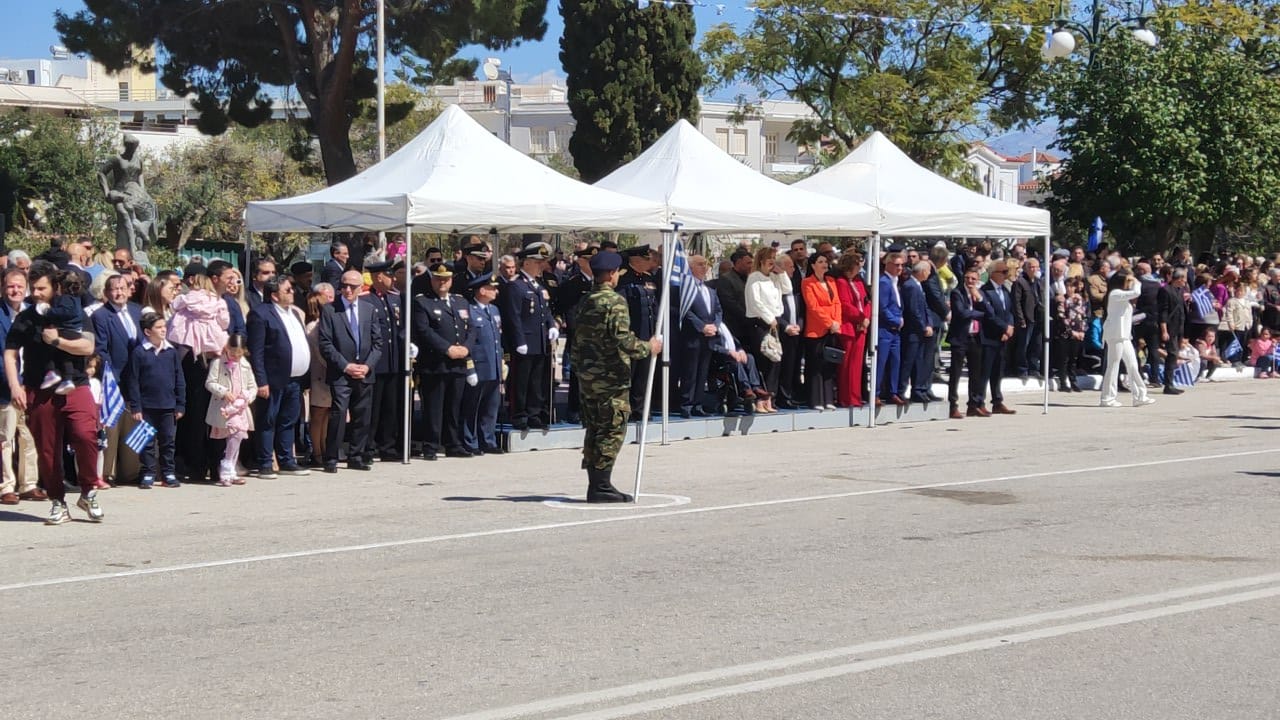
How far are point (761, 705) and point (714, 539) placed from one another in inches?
160

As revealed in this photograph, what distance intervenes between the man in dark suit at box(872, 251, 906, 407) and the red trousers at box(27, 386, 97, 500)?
10.1m

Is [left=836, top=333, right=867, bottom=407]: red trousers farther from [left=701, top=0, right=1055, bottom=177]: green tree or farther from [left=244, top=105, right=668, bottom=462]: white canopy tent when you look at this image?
[left=701, top=0, right=1055, bottom=177]: green tree

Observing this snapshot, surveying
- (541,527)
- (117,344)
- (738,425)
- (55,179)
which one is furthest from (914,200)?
(55,179)

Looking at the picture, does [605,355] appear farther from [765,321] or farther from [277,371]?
[765,321]

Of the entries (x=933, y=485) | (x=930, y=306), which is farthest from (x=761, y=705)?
(x=930, y=306)

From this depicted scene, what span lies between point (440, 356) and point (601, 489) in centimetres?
342

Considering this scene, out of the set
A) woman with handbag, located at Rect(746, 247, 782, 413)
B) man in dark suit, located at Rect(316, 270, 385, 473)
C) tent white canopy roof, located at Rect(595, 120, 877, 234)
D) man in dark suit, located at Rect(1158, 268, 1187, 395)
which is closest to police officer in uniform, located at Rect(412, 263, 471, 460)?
man in dark suit, located at Rect(316, 270, 385, 473)

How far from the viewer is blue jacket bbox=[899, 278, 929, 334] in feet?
61.5

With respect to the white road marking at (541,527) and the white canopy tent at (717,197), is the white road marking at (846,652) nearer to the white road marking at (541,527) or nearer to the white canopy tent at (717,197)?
the white road marking at (541,527)

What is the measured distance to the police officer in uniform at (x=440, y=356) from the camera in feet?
49.0

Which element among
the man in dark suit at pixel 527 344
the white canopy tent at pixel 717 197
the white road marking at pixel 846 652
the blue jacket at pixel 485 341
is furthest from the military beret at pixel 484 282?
the white road marking at pixel 846 652

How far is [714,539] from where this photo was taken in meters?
10.5

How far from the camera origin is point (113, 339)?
1273 centimetres

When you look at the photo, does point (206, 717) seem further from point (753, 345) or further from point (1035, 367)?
point (1035, 367)
